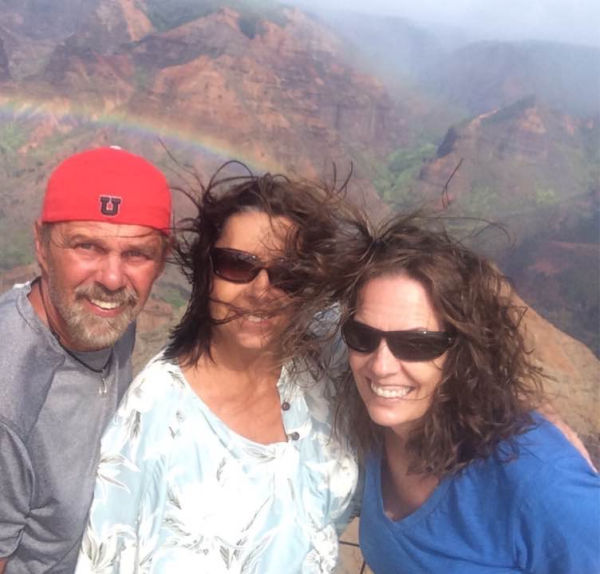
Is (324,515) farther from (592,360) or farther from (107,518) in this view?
(592,360)

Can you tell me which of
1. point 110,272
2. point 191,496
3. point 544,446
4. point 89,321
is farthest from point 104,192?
point 544,446

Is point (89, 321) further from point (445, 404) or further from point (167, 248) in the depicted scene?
point (445, 404)

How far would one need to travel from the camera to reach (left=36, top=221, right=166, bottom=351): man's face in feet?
4.77

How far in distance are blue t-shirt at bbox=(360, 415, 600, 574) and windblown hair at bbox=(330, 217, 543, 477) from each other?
5 cm

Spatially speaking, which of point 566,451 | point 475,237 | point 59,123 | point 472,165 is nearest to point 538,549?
point 566,451

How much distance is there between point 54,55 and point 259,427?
20327mm

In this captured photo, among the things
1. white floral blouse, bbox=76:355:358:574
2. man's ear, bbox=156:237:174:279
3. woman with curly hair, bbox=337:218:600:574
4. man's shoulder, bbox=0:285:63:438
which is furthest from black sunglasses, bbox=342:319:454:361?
man's shoulder, bbox=0:285:63:438

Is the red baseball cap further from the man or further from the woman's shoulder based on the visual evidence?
the woman's shoulder

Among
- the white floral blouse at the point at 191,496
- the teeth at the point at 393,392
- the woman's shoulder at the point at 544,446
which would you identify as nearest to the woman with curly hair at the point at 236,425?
the white floral blouse at the point at 191,496

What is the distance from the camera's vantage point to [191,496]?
50.6 inches

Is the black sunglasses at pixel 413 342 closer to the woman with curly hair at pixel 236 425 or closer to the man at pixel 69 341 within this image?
the woman with curly hair at pixel 236 425

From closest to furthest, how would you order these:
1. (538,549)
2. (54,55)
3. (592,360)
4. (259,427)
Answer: (538,549) < (259,427) < (592,360) < (54,55)

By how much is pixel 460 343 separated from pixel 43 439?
85cm

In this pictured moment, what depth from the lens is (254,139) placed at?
16.9 meters
